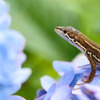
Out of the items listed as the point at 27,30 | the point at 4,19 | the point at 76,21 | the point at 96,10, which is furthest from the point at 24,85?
the point at 4,19

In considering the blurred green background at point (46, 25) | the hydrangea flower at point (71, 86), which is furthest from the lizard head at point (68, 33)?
the blurred green background at point (46, 25)

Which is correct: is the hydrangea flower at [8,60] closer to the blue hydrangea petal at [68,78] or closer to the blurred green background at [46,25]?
the blue hydrangea petal at [68,78]

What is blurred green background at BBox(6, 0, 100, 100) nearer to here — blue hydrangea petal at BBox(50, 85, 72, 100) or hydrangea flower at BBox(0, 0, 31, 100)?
hydrangea flower at BBox(0, 0, 31, 100)

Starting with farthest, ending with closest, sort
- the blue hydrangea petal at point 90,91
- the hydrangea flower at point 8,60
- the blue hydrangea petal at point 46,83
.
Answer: the hydrangea flower at point 8,60
the blue hydrangea petal at point 46,83
the blue hydrangea petal at point 90,91

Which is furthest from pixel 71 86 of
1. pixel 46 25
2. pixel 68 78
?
pixel 46 25

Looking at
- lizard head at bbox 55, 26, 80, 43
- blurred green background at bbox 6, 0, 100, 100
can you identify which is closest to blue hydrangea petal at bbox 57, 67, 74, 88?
lizard head at bbox 55, 26, 80, 43

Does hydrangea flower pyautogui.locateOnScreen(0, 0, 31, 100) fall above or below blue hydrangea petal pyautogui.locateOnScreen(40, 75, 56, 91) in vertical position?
above
